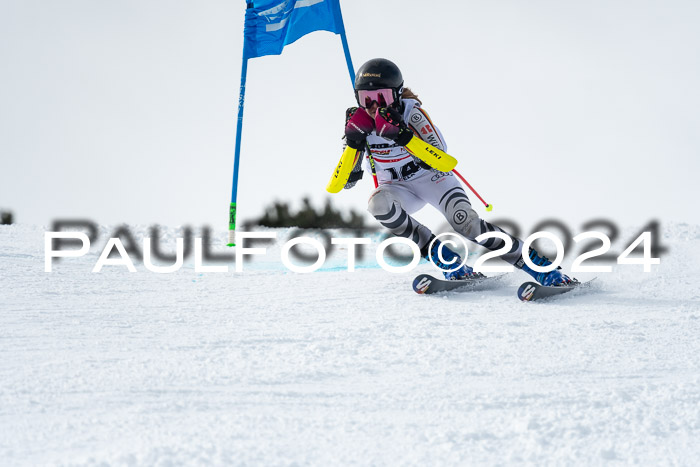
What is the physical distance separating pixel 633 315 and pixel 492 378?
5.11 ft

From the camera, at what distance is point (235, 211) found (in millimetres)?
5797

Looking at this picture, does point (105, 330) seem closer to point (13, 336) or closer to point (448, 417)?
point (13, 336)

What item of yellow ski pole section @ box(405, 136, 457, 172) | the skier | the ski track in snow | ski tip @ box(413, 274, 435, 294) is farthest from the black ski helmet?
the ski track in snow

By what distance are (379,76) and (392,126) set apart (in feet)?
1.18

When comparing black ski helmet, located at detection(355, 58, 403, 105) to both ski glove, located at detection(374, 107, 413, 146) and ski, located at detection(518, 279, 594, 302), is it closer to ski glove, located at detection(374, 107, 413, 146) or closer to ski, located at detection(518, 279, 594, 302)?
ski glove, located at detection(374, 107, 413, 146)

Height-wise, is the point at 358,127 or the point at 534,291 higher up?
the point at 358,127

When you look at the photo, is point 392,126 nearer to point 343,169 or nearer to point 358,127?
point 358,127

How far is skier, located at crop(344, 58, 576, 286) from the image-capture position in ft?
13.4

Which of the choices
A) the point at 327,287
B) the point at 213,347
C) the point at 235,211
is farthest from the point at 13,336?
the point at 235,211

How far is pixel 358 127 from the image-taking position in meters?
4.06

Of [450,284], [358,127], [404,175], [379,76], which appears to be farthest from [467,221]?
[379,76]

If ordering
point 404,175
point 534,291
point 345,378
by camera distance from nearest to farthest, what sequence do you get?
point 345,378 < point 534,291 < point 404,175

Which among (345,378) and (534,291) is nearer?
(345,378)

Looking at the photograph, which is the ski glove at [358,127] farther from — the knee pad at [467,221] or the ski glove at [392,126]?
the knee pad at [467,221]
